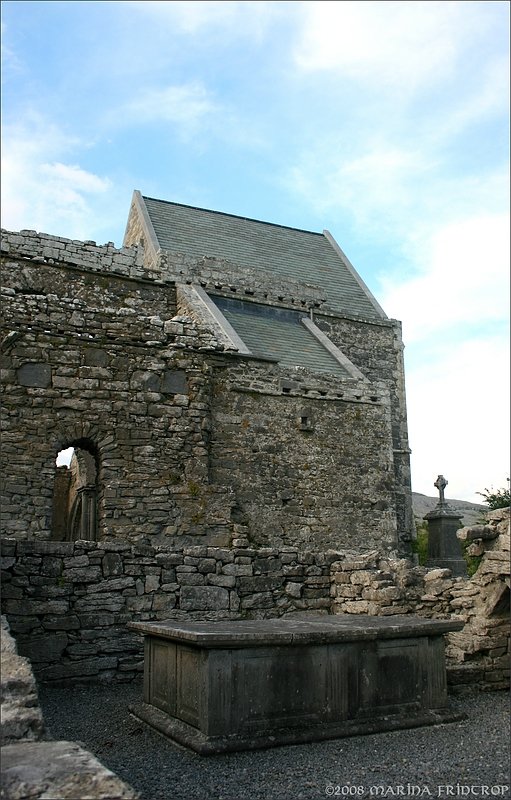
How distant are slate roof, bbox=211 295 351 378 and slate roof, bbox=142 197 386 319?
1.69m

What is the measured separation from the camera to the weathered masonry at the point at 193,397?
31.2 feet

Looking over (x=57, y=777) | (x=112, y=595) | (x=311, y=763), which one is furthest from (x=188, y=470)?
(x=57, y=777)

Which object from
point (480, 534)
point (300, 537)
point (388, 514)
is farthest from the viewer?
point (388, 514)

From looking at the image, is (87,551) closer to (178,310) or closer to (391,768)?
(391,768)

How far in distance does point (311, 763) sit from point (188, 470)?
5.89 meters

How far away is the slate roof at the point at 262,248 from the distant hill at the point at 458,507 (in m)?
6.64

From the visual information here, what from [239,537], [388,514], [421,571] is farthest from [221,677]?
[388,514]

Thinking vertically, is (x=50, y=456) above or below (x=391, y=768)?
above

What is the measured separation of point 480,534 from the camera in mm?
6719

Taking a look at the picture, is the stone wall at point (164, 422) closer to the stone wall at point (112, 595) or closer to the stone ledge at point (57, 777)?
the stone wall at point (112, 595)

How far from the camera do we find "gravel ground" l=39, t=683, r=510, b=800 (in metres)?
3.99

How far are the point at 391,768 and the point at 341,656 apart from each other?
3.58 ft

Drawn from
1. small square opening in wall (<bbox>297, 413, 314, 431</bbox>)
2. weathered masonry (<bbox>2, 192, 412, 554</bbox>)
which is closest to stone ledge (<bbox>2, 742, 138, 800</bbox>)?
weathered masonry (<bbox>2, 192, 412, 554</bbox>)

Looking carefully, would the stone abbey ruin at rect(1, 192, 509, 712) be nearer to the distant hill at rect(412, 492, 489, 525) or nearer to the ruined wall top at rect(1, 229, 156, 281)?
the ruined wall top at rect(1, 229, 156, 281)
